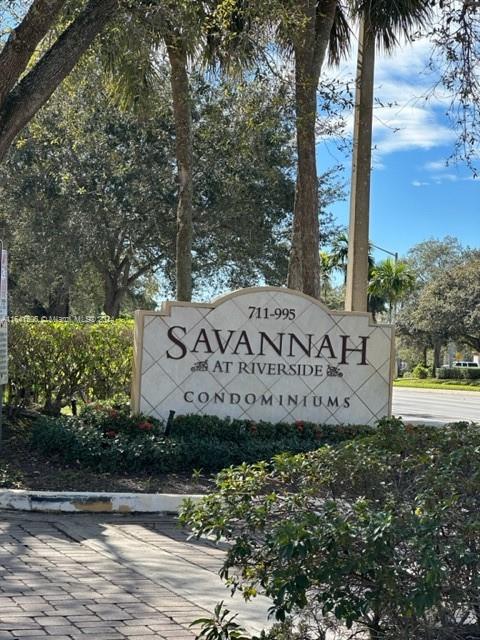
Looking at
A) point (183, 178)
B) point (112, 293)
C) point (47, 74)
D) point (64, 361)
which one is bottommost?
point (64, 361)

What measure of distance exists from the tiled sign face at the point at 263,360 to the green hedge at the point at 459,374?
5345 cm

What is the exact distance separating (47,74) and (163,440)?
4138 millimetres

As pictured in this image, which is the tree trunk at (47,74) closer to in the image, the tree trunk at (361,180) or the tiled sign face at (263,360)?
the tiled sign face at (263,360)

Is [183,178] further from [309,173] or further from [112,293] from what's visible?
[112,293]

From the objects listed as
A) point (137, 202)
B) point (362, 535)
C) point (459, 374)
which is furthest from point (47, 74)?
point (459, 374)

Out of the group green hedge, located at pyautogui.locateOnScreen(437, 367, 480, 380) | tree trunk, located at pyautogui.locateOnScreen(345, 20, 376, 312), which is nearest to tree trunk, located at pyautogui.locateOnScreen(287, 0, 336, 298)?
tree trunk, located at pyautogui.locateOnScreen(345, 20, 376, 312)

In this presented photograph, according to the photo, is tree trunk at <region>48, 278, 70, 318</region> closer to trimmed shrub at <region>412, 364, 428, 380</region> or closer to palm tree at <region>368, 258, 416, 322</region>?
palm tree at <region>368, 258, 416, 322</region>

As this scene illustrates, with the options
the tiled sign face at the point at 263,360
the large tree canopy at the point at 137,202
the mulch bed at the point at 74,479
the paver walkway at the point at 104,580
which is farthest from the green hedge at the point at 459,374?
the paver walkway at the point at 104,580

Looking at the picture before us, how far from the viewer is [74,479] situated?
343 inches

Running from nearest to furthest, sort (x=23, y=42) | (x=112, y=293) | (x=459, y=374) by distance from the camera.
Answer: (x=23, y=42), (x=112, y=293), (x=459, y=374)

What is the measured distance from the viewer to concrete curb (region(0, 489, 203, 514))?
786 centimetres

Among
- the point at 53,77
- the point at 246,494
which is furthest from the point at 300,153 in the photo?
the point at 246,494

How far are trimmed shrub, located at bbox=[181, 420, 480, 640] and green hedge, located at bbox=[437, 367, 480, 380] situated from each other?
6047 cm

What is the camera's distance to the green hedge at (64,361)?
1224 centimetres
